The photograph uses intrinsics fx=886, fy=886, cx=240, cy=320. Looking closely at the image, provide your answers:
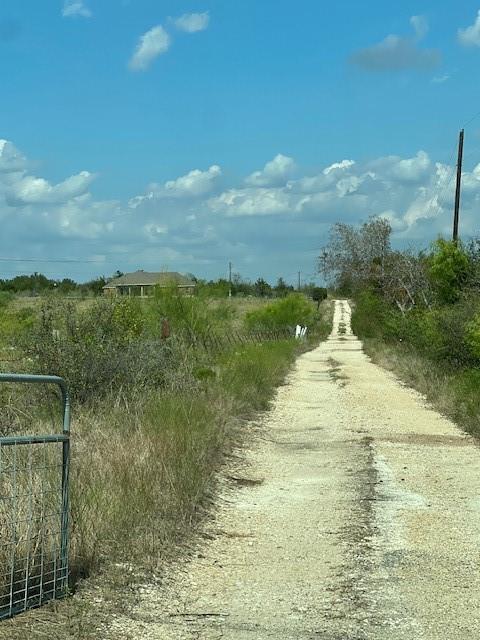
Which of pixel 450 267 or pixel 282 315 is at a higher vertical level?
pixel 450 267

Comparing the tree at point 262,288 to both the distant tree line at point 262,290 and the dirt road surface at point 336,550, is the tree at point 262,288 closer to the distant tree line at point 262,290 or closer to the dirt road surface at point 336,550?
the distant tree line at point 262,290

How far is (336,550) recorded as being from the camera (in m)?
7.92

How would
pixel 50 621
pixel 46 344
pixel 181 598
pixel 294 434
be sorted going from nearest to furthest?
pixel 50 621, pixel 181 598, pixel 46 344, pixel 294 434

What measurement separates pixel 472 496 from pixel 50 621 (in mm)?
6165

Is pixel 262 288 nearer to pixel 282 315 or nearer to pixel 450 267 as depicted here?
pixel 282 315

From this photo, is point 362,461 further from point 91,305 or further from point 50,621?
point 50,621

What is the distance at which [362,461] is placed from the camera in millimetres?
12836

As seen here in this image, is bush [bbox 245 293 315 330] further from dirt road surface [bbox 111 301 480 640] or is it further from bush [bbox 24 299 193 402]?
dirt road surface [bbox 111 301 480 640]

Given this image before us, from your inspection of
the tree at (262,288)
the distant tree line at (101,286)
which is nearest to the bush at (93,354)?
the distant tree line at (101,286)

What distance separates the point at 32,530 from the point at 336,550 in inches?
120

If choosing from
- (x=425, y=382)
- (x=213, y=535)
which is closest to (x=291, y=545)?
(x=213, y=535)

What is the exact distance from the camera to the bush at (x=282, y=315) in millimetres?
61609

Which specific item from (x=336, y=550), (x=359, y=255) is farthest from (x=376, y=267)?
(x=336, y=550)

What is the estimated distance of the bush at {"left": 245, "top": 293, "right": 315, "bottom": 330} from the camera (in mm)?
61609
